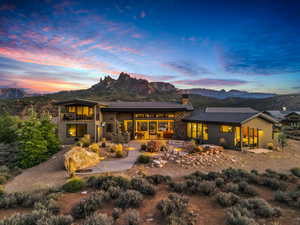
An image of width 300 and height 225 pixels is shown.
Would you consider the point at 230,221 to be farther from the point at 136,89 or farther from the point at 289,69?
the point at 136,89

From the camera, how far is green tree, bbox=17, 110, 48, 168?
429 inches

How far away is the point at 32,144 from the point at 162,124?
43.6 ft

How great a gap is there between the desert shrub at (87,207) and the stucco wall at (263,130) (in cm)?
1473

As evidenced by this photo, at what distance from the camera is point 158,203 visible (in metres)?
4.57

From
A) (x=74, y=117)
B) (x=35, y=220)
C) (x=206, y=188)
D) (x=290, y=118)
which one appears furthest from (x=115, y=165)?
(x=290, y=118)

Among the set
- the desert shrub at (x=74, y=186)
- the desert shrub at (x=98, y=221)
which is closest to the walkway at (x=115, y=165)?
the desert shrub at (x=74, y=186)

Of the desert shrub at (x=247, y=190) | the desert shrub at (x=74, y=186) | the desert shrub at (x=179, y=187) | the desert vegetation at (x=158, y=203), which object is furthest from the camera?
the desert shrub at (x=74, y=186)

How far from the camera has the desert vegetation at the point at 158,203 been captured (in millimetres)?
3650

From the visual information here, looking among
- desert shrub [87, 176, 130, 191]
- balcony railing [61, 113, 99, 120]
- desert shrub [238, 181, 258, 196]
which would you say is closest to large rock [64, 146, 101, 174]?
desert shrub [87, 176, 130, 191]

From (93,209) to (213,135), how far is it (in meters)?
13.3

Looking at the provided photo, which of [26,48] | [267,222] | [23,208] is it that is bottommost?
[23,208]

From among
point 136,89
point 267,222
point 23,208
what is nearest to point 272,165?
point 267,222

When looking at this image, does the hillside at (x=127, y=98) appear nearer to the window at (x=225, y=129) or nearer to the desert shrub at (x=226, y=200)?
the window at (x=225, y=129)

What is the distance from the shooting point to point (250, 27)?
18.3 m
